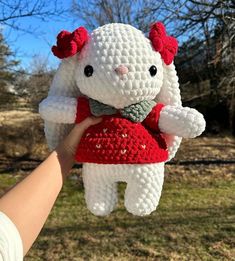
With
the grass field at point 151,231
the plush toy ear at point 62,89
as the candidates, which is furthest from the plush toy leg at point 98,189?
the grass field at point 151,231

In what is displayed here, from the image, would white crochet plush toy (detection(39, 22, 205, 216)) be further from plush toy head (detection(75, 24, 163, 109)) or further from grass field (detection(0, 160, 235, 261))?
grass field (detection(0, 160, 235, 261))

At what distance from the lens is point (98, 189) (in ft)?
3.07

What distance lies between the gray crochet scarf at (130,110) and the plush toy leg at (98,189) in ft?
0.41

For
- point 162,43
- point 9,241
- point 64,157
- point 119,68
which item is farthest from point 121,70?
point 9,241

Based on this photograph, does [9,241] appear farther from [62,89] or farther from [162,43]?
[162,43]

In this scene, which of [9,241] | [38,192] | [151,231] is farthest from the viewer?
[151,231]

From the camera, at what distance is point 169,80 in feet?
3.13

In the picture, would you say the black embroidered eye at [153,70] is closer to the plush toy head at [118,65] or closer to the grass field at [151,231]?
the plush toy head at [118,65]

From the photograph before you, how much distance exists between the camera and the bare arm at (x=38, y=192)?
0.74 m

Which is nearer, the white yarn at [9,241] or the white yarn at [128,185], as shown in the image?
the white yarn at [9,241]

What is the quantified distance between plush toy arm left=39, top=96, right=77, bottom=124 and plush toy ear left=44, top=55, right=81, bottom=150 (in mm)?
29

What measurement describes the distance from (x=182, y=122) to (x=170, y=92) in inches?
3.6

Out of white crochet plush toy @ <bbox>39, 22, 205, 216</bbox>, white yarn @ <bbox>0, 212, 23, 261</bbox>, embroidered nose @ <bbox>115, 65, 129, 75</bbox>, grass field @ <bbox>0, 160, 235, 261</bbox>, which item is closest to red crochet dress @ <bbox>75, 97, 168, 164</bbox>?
white crochet plush toy @ <bbox>39, 22, 205, 216</bbox>

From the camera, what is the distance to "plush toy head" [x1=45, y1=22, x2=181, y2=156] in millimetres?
865
